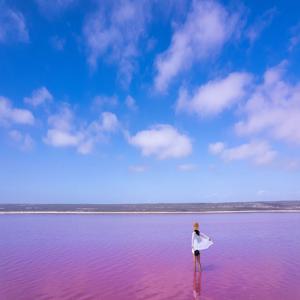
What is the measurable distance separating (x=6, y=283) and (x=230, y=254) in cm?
1068

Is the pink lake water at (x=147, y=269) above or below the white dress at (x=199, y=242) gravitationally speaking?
below

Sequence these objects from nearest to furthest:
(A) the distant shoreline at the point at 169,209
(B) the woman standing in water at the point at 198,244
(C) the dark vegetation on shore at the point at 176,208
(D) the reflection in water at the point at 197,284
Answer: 1. (D) the reflection in water at the point at 197,284
2. (B) the woman standing in water at the point at 198,244
3. (A) the distant shoreline at the point at 169,209
4. (C) the dark vegetation on shore at the point at 176,208

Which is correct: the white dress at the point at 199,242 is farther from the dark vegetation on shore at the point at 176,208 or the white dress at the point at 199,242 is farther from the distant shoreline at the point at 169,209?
the dark vegetation on shore at the point at 176,208

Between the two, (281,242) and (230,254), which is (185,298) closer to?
(230,254)

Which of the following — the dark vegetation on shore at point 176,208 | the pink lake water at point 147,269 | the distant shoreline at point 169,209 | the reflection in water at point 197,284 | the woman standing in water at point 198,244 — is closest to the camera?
the reflection in water at point 197,284

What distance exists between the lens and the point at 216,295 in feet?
32.6

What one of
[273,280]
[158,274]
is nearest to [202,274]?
[158,274]

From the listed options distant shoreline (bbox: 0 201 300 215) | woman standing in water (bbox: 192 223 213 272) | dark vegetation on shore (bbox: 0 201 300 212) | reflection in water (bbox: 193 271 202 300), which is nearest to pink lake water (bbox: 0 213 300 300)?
reflection in water (bbox: 193 271 202 300)

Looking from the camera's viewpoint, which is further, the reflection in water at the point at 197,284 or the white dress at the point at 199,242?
the white dress at the point at 199,242

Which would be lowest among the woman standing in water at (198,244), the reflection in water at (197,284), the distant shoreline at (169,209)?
the reflection in water at (197,284)

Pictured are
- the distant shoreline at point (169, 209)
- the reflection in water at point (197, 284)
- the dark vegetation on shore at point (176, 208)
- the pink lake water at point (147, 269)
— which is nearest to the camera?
the reflection in water at point (197, 284)

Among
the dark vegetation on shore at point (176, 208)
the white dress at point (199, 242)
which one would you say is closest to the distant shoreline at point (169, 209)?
the dark vegetation on shore at point (176, 208)

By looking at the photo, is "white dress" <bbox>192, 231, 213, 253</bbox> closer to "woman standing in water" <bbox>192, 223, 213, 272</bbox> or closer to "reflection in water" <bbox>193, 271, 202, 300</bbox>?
"woman standing in water" <bbox>192, 223, 213, 272</bbox>

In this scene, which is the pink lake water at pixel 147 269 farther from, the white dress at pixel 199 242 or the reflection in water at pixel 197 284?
the white dress at pixel 199 242
